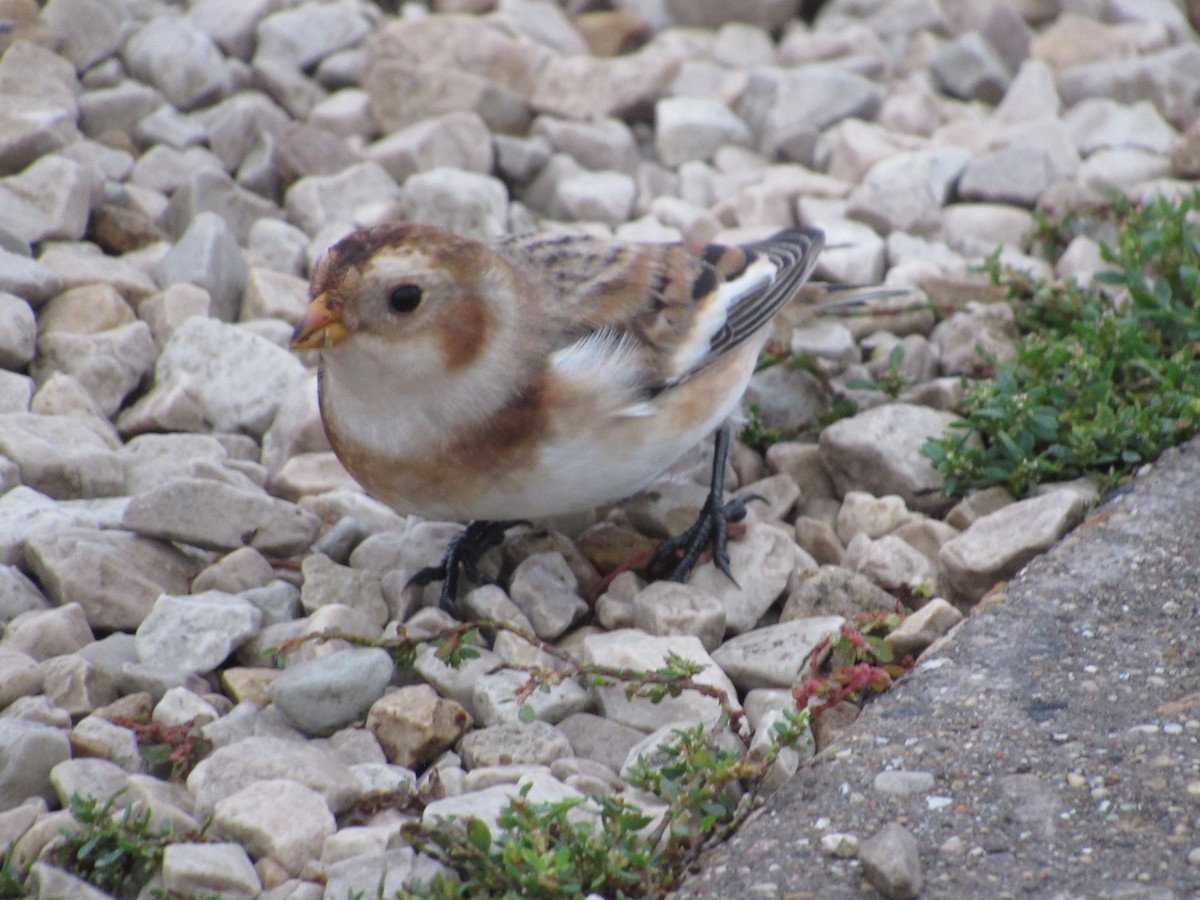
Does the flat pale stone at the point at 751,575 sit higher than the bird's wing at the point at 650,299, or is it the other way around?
the bird's wing at the point at 650,299

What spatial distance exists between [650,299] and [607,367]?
1.52 feet

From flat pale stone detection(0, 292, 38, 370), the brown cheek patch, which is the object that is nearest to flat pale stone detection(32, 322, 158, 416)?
flat pale stone detection(0, 292, 38, 370)

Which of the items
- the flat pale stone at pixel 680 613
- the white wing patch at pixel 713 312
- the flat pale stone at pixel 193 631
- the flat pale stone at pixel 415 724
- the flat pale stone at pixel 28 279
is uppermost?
the flat pale stone at pixel 28 279

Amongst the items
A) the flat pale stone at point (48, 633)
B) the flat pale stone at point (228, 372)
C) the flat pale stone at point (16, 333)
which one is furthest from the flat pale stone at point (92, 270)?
the flat pale stone at point (48, 633)

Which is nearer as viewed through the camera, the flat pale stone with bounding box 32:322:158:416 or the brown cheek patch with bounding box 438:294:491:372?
the brown cheek patch with bounding box 438:294:491:372

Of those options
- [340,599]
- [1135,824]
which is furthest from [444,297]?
[1135,824]

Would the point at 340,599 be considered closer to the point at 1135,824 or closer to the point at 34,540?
the point at 34,540

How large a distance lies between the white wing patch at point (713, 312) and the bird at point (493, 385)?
1cm

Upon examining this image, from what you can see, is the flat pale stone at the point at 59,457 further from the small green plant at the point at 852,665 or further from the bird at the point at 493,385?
the small green plant at the point at 852,665

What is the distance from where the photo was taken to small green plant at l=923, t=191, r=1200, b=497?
13.4ft

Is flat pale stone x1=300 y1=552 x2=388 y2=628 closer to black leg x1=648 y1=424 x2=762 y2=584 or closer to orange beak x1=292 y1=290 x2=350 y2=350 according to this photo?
orange beak x1=292 y1=290 x2=350 y2=350

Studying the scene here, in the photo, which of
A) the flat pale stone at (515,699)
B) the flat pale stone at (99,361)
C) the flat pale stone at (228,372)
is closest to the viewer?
the flat pale stone at (515,699)

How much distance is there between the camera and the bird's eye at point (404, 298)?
3.56 m

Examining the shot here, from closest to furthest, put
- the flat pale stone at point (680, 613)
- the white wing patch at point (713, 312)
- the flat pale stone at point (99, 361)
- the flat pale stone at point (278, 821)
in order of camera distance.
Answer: the flat pale stone at point (278, 821) → the flat pale stone at point (680, 613) → the white wing patch at point (713, 312) → the flat pale stone at point (99, 361)
